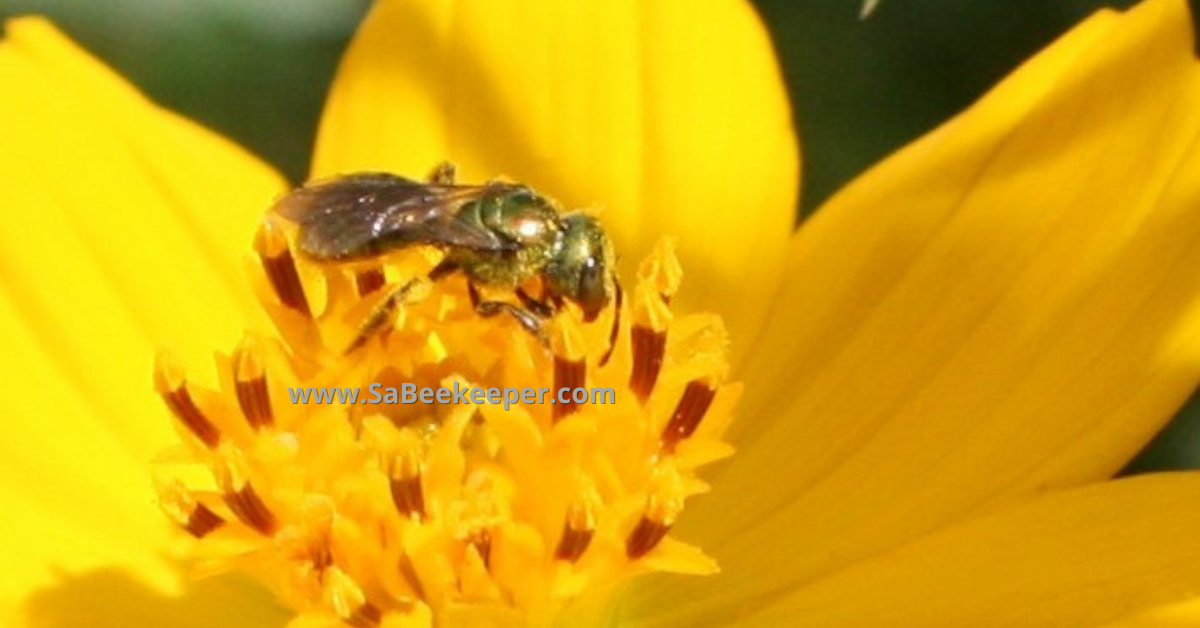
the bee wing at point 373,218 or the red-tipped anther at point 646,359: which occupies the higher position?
the bee wing at point 373,218

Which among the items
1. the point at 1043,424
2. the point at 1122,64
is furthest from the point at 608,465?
the point at 1122,64

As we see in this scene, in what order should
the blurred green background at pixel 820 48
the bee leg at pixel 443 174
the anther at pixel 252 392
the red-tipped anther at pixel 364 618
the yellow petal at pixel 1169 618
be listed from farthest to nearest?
the blurred green background at pixel 820 48 → the bee leg at pixel 443 174 → the anther at pixel 252 392 → the red-tipped anther at pixel 364 618 → the yellow petal at pixel 1169 618

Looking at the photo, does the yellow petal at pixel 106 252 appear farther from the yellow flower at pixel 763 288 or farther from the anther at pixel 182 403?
the anther at pixel 182 403

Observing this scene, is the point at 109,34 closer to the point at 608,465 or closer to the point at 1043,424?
the point at 608,465

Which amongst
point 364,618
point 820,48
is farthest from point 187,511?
point 820,48

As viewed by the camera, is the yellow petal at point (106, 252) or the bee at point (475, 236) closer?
the bee at point (475, 236)

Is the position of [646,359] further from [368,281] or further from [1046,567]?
[1046,567]

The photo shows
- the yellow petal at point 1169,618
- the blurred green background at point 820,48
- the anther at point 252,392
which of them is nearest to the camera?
the yellow petal at point 1169,618

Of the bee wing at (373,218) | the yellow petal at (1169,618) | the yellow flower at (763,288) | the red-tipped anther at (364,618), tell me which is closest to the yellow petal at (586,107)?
the yellow flower at (763,288)
